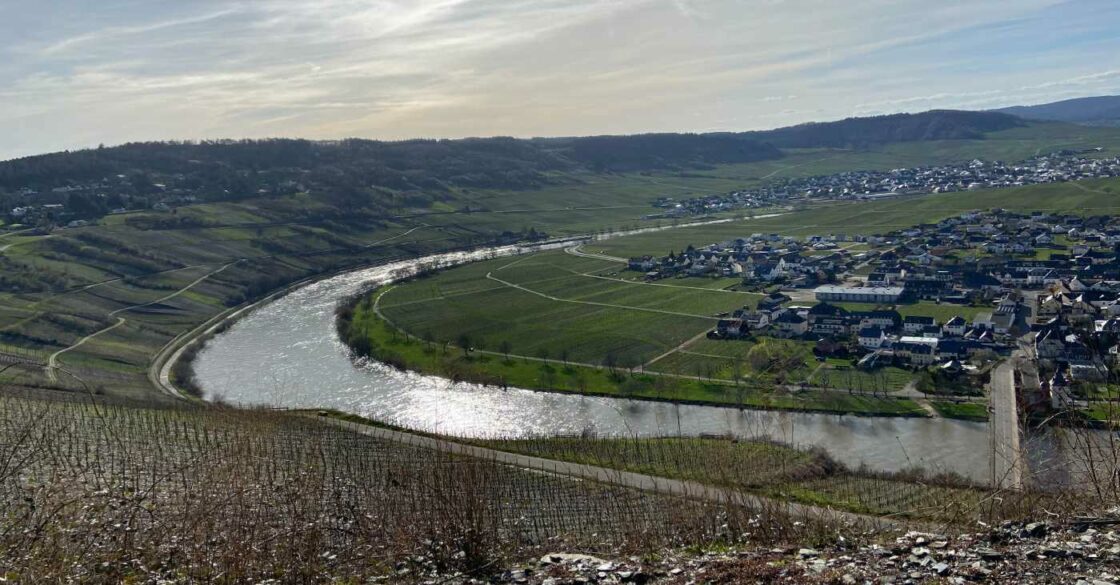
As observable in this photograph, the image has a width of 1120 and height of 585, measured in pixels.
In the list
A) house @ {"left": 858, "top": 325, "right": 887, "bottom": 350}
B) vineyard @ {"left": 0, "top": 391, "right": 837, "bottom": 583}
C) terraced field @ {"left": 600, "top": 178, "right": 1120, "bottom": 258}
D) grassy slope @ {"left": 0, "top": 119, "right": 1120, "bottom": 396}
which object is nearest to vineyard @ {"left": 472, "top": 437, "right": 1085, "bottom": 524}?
vineyard @ {"left": 0, "top": 391, "right": 837, "bottom": 583}

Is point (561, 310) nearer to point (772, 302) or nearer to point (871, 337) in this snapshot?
point (772, 302)

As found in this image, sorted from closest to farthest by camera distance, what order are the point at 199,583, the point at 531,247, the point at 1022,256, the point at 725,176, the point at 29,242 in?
the point at 199,583 → the point at 1022,256 → the point at 29,242 → the point at 531,247 → the point at 725,176

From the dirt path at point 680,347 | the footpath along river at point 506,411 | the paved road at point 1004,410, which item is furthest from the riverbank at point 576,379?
the paved road at point 1004,410

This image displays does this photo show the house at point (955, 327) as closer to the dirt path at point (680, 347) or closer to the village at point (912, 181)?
the dirt path at point (680, 347)

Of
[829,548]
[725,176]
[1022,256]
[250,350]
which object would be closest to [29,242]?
[250,350]

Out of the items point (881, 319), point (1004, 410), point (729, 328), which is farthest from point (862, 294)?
point (1004, 410)

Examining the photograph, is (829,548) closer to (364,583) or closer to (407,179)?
(364,583)

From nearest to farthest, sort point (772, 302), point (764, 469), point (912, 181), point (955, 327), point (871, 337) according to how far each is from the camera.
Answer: point (764, 469) → point (871, 337) → point (955, 327) → point (772, 302) → point (912, 181)
